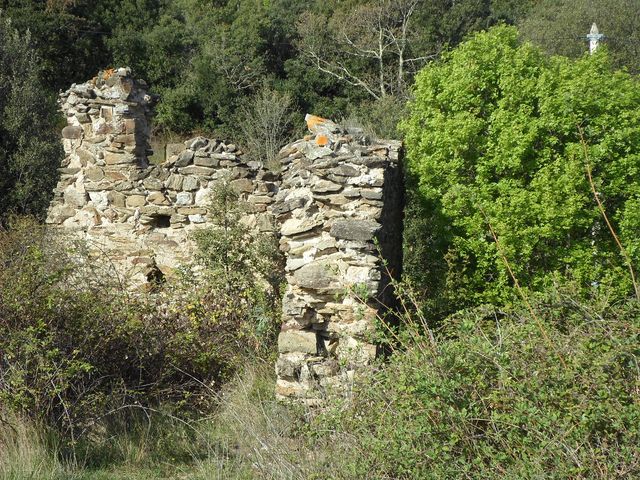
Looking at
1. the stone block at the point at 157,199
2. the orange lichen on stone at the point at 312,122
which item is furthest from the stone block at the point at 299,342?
the stone block at the point at 157,199

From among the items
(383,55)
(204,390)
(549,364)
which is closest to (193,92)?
(383,55)

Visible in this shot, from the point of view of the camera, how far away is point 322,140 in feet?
21.6

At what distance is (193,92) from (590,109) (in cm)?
1803

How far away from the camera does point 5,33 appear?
49.2 feet

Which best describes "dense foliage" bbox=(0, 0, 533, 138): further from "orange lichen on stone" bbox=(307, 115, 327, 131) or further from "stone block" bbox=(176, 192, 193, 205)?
"orange lichen on stone" bbox=(307, 115, 327, 131)

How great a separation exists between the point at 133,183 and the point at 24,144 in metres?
5.68

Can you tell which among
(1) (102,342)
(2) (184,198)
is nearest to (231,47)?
(2) (184,198)

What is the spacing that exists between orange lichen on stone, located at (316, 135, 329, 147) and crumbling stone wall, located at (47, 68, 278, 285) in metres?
1.63

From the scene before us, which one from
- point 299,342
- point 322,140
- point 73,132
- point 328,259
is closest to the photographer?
point 299,342

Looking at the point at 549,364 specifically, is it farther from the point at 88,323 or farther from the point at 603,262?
the point at 603,262

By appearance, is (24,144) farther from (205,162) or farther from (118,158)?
(205,162)

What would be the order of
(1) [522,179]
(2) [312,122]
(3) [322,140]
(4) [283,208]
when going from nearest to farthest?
(4) [283,208] < (3) [322,140] < (2) [312,122] < (1) [522,179]

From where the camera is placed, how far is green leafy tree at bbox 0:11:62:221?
13044mm

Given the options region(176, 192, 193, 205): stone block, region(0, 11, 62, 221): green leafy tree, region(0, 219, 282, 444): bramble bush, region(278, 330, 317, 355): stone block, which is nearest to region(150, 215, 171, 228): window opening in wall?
region(176, 192, 193, 205): stone block
